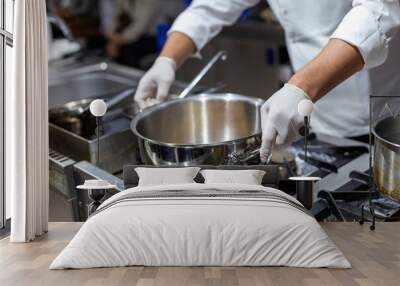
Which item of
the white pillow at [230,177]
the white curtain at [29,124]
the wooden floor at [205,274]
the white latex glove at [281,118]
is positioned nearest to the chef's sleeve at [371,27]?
the white latex glove at [281,118]

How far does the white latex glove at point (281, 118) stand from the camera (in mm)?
2771

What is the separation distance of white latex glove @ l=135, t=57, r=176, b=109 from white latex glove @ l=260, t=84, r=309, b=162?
0.69 m

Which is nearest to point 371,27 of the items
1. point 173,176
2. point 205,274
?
point 173,176

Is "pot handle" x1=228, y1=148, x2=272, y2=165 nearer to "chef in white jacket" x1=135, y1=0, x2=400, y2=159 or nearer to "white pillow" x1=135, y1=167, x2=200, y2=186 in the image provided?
"chef in white jacket" x1=135, y1=0, x2=400, y2=159

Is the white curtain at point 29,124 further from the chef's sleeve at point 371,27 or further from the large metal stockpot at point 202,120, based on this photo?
the chef's sleeve at point 371,27

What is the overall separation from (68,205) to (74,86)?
1061 millimetres

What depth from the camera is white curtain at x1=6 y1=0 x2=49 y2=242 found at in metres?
2.74

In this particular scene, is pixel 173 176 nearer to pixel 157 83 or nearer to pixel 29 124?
pixel 29 124

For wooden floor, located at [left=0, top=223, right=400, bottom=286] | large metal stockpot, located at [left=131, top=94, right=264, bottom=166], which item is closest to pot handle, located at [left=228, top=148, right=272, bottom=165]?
large metal stockpot, located at [left=131, top=94, right=264, bottom=166]

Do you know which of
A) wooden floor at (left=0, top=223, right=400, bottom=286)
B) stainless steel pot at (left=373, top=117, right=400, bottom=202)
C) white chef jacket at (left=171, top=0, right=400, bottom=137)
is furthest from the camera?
white chef jacket at (left=171, top=0, right=400, bottom=137)

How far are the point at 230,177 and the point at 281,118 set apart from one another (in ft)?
1.11

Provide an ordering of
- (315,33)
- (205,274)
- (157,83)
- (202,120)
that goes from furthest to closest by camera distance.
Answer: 1. (157,83)
2. (315,33)
3. (202,120)
4. (205,274)

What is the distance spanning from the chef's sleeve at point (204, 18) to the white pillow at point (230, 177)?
38.3 inches

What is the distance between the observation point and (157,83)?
135 inches
